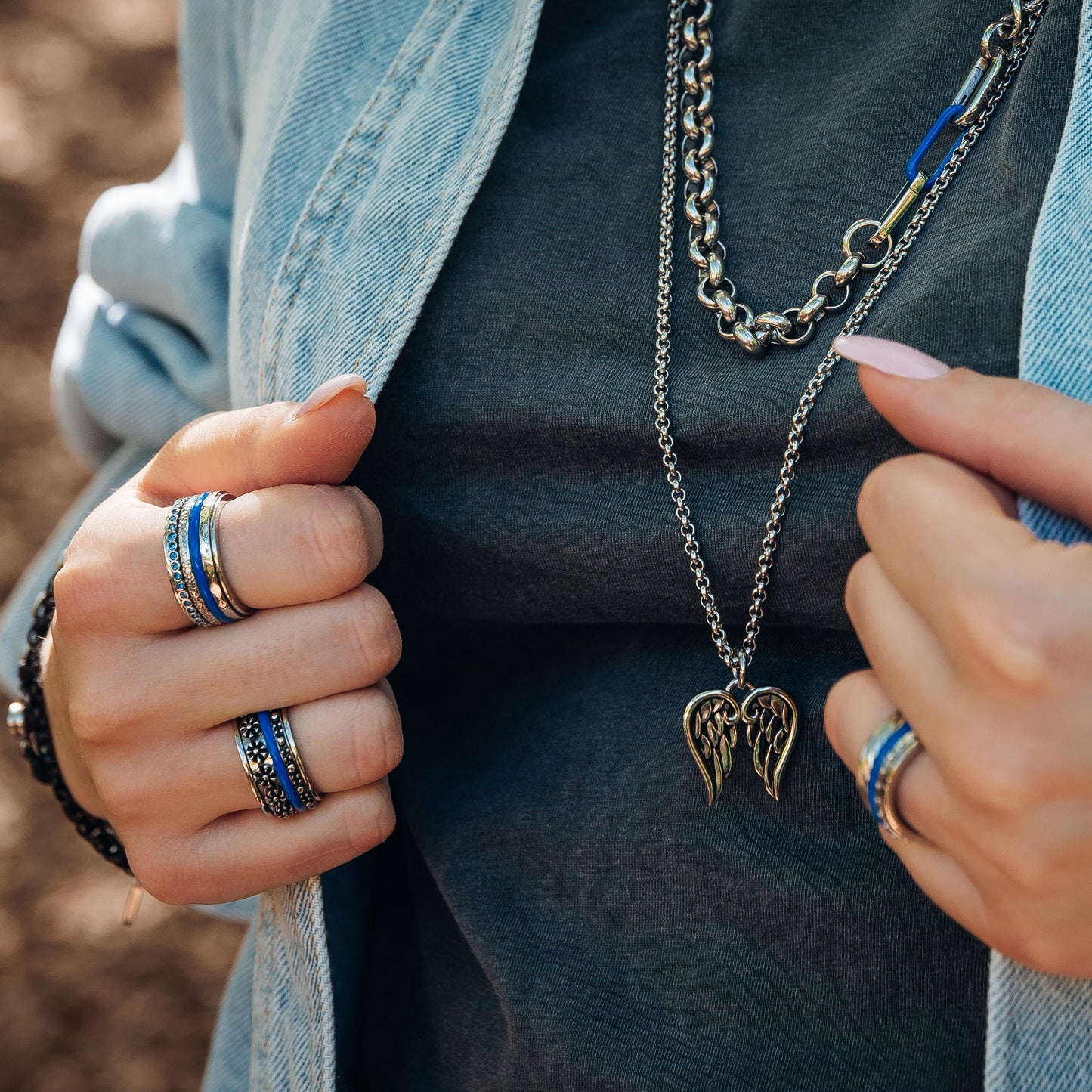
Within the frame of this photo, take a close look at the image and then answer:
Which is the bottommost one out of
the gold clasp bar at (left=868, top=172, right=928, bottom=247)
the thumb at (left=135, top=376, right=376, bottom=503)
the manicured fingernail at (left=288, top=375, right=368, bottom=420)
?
the thumb at (left=135, top=376, right=376, bottom=503)

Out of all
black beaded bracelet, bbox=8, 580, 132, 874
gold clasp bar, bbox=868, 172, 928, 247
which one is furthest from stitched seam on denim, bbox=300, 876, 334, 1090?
gold clasp bar, bbox=868, 172, 928, 247

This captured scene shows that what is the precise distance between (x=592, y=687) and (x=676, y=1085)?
31 centimetres

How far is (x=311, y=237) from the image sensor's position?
2.95 feet

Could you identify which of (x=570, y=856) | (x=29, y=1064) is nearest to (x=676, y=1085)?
(x=570, y=856)

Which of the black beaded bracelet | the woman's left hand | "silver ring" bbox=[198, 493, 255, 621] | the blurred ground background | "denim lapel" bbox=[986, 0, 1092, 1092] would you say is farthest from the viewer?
the blurred ground background

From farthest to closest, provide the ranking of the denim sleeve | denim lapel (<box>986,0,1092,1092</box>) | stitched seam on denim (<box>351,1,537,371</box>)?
the denim sleeve → stitched seam on denim (<box>351,1,537,371</box>) → denim lapel (<box>986,0,1092,1092</box>)

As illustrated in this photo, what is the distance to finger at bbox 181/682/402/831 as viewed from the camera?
2.43ft

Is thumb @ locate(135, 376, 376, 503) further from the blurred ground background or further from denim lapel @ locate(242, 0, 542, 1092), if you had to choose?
the blurred ground background

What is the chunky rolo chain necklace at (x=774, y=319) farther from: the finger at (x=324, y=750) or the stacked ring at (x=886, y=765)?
the finger at (x=324, y=750)

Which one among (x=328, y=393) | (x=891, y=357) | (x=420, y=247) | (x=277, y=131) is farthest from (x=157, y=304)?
(x=891, y=357)

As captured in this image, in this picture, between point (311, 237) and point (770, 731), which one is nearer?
point (770, 731)

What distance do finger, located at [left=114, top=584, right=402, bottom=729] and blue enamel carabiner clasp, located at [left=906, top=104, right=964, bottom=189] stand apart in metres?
0.54

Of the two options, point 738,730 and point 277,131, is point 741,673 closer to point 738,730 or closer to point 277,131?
point 738,730

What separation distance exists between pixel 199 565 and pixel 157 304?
578mm
